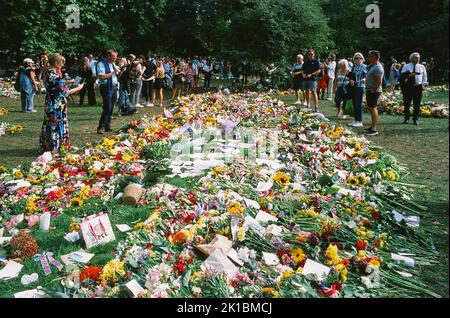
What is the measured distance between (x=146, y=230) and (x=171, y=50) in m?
39.5

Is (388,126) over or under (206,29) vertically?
under

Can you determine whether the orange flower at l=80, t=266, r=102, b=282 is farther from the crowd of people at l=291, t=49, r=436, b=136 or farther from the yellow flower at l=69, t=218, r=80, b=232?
the crowd of people at l=291, t=49, r=436, b=136

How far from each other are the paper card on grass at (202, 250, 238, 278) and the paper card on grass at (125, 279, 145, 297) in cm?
58

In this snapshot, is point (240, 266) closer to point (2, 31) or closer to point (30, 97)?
point (30, 97)

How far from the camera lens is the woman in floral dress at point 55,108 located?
26.0ft

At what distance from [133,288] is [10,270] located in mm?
1505

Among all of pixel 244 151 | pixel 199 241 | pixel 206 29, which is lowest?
pixel 199 241

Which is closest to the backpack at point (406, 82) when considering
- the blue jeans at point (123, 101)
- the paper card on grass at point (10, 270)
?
the blue jeans at point (123, 101)

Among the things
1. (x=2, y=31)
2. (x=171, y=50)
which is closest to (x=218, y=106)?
(x=2, y=31)

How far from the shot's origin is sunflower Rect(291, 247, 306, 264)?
4.00 metres

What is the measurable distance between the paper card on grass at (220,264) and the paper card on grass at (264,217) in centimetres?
96

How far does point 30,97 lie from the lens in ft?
48.4

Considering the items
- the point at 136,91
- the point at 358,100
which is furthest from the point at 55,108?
the point at 136,91

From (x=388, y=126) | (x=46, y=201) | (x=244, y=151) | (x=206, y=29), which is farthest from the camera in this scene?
(x=206, y=29)
